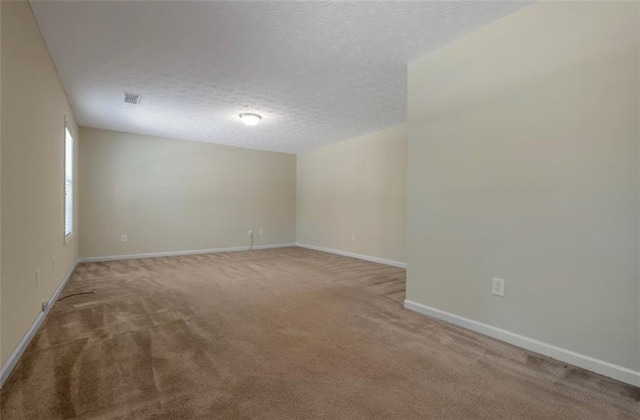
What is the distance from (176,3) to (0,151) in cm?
132

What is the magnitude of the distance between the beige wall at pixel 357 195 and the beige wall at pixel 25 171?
423 cm

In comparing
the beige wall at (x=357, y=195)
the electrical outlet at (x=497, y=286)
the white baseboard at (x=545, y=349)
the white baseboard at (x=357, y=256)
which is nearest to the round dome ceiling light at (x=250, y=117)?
the beige wall at (x=357, y=195)

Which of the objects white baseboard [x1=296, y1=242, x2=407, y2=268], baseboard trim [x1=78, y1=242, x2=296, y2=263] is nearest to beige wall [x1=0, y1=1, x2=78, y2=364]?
baseboard trim [x1=78, y1=242, x2=296, y2=263]

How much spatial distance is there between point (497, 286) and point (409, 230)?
0.84 m

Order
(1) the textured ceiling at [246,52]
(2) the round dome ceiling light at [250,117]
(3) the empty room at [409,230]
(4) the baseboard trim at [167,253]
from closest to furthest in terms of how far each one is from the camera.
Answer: (3) the empty room at [409,230] → (1) the textured ceiling at [246,52] → (2) the round dome ceiling light at [250,117] → (4) the baseboard trim at [167,253]

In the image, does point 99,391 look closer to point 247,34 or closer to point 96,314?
point 96,314

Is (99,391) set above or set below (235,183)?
below

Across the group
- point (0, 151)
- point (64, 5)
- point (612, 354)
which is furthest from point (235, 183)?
point (612, 354)

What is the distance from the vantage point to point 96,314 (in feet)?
8.48

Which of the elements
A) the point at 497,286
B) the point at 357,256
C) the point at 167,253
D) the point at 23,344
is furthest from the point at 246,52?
the point at 167,253

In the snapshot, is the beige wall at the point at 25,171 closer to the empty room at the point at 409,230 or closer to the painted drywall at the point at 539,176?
the empty room at the point at 409,230

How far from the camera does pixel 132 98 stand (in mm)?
3592

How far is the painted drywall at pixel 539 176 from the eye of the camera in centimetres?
166

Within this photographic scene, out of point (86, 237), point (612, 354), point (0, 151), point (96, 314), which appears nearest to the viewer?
point (0, 151)
